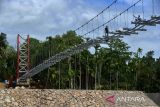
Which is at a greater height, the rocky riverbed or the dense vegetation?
the dense vegetation

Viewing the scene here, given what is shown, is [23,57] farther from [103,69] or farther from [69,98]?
[69,98]

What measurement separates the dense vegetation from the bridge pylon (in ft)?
8.38

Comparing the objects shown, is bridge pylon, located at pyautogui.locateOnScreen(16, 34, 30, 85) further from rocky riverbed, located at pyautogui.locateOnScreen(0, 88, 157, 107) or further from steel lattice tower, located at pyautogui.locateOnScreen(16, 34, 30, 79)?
rocky riverbed, located at pyautogui.locateOnScreen(0, 88, 157, 107)

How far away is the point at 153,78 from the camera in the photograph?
58031 millimetres

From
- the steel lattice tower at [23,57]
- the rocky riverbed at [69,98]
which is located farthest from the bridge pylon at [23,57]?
the rocky riverbed at [69,98]

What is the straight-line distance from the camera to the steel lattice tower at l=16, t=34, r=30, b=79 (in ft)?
213

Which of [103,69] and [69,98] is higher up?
[103,69]

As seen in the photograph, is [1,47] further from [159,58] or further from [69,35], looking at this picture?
[159,58]

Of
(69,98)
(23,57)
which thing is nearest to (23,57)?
(23,57)

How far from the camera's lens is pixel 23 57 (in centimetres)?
Result: 6794

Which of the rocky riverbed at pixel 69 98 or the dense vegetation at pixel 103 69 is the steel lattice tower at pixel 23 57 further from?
the rocky riverbed at pixel 69 98

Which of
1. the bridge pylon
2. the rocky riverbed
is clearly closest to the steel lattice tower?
the bridge pylon

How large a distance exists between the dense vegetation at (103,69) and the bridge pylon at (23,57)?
2.55 m

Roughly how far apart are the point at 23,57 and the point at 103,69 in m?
12.5
